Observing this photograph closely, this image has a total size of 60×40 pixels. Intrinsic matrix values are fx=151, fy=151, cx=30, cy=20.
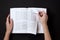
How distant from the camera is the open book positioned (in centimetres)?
126

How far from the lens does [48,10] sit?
50.4 inches

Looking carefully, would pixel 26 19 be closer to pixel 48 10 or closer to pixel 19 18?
pixel 19 18

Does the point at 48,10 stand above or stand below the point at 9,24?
above

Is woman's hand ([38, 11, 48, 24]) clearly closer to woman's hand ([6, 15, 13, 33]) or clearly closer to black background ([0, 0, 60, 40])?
black background ([0, 0, 60, 40])

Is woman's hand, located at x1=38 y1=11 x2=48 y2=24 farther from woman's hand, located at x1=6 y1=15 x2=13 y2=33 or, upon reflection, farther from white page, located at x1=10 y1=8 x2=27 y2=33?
woman's hand, located at x1=6 y1=15 x2=13 y2=33

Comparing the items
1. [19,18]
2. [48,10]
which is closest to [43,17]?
[48,10]

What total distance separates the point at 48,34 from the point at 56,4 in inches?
10.5

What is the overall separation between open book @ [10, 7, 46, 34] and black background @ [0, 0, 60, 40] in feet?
0.15

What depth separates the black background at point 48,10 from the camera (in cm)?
128

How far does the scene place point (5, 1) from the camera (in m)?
1.28

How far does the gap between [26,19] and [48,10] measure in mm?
202

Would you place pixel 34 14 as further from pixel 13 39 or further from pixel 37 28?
pixel 13 39

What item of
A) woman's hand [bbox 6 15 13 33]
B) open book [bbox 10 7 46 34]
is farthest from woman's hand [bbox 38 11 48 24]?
woman's hand [bbox 6 15 13 33]

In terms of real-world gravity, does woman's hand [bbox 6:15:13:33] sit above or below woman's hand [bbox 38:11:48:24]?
below
